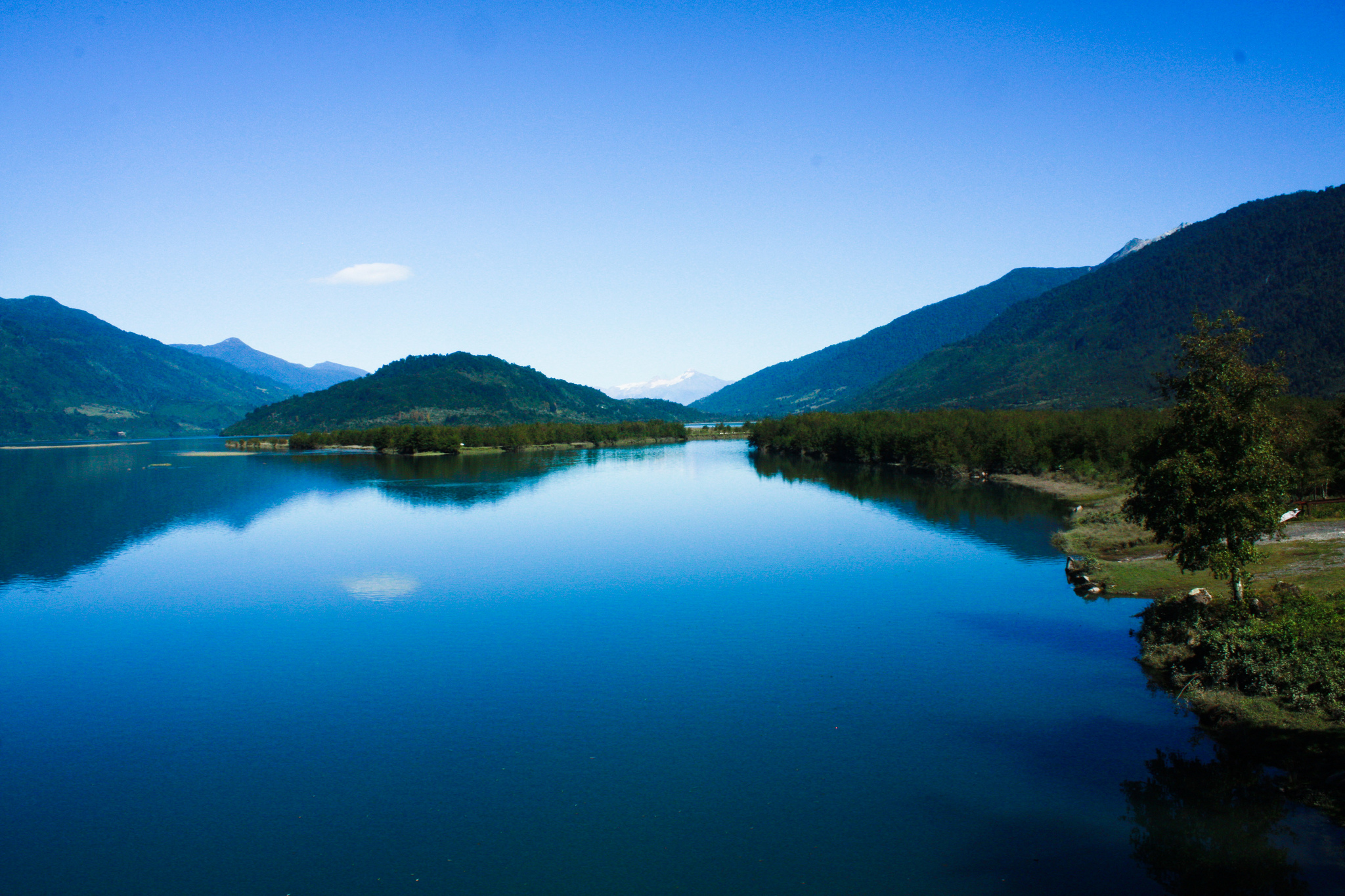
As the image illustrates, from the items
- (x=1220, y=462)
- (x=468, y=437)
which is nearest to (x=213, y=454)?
Result: (x=468, y=437)

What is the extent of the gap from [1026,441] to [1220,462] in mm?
65030

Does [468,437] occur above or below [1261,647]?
above

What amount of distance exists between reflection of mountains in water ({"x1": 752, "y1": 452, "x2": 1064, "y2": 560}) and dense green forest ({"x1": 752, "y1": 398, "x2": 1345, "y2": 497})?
20.8ft

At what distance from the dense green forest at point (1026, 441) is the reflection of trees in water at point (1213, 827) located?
30980mm

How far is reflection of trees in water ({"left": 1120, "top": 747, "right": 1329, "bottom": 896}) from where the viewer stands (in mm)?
12711

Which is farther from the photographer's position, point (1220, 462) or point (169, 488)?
point (169, 488)

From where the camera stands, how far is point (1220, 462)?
69.8 feet

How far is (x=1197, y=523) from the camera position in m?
21.2

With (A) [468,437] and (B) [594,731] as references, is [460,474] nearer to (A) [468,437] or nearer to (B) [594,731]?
(A) [468,437]

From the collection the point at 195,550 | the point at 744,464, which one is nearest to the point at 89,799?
the point at 195,550

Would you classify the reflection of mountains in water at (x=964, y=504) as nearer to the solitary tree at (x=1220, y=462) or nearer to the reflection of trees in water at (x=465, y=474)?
the solitary tree at (x=1220, y=462)

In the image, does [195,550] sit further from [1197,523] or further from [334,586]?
[1197,523]

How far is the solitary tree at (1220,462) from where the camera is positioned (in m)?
20.5

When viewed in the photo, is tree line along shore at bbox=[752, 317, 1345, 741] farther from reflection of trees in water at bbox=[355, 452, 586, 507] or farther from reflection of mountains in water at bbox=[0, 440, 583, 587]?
reflection of trees in water at bbox=[355, 452, 586, 507]
